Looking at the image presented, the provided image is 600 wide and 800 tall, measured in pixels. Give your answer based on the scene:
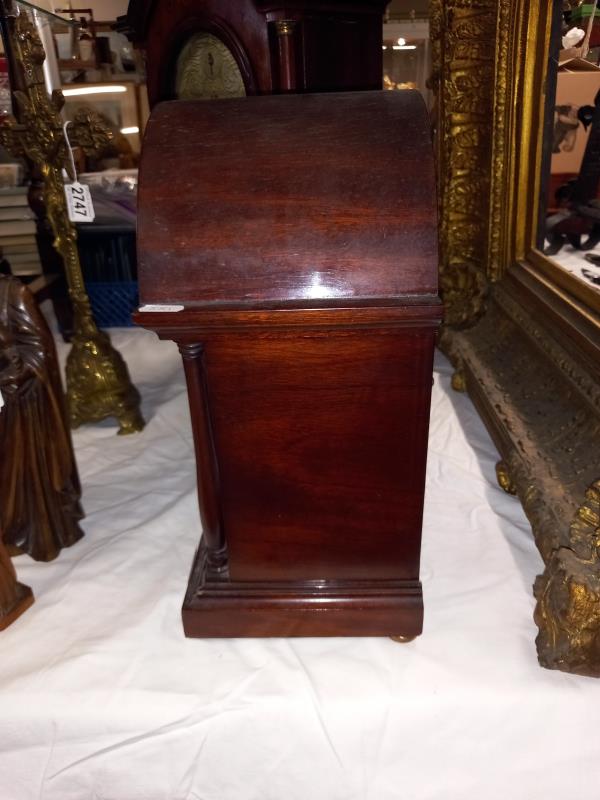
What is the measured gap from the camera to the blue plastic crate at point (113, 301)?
2318mm

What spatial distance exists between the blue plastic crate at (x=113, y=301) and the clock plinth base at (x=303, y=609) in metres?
1.52

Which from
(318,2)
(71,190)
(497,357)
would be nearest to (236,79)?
(318,2)

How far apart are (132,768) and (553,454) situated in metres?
0.92

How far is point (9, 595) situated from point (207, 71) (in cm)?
133

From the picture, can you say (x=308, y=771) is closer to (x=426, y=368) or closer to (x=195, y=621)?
(x=195, y=621)

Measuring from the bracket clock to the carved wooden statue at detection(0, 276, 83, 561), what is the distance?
31.1 inches

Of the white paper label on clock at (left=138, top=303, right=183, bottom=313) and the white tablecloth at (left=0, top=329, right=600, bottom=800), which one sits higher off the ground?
the white paper label on clock at (left=138, top=303, right=183, bottom=313)

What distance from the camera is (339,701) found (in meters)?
0.91

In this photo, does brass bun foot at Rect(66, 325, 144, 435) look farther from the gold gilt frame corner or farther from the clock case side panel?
the gold gilt frame corner

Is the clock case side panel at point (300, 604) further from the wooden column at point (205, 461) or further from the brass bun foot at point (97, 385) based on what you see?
the brass bun foot at point (97, 385)

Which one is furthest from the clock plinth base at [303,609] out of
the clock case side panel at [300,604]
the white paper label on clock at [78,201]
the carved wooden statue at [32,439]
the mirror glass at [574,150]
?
the white paper label on clock at [78,201]

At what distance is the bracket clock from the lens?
1395 mm

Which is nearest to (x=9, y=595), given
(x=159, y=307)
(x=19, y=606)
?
(x=19, y=606)

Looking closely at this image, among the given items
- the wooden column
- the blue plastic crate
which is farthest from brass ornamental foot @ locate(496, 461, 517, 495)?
the blue plastic crate
